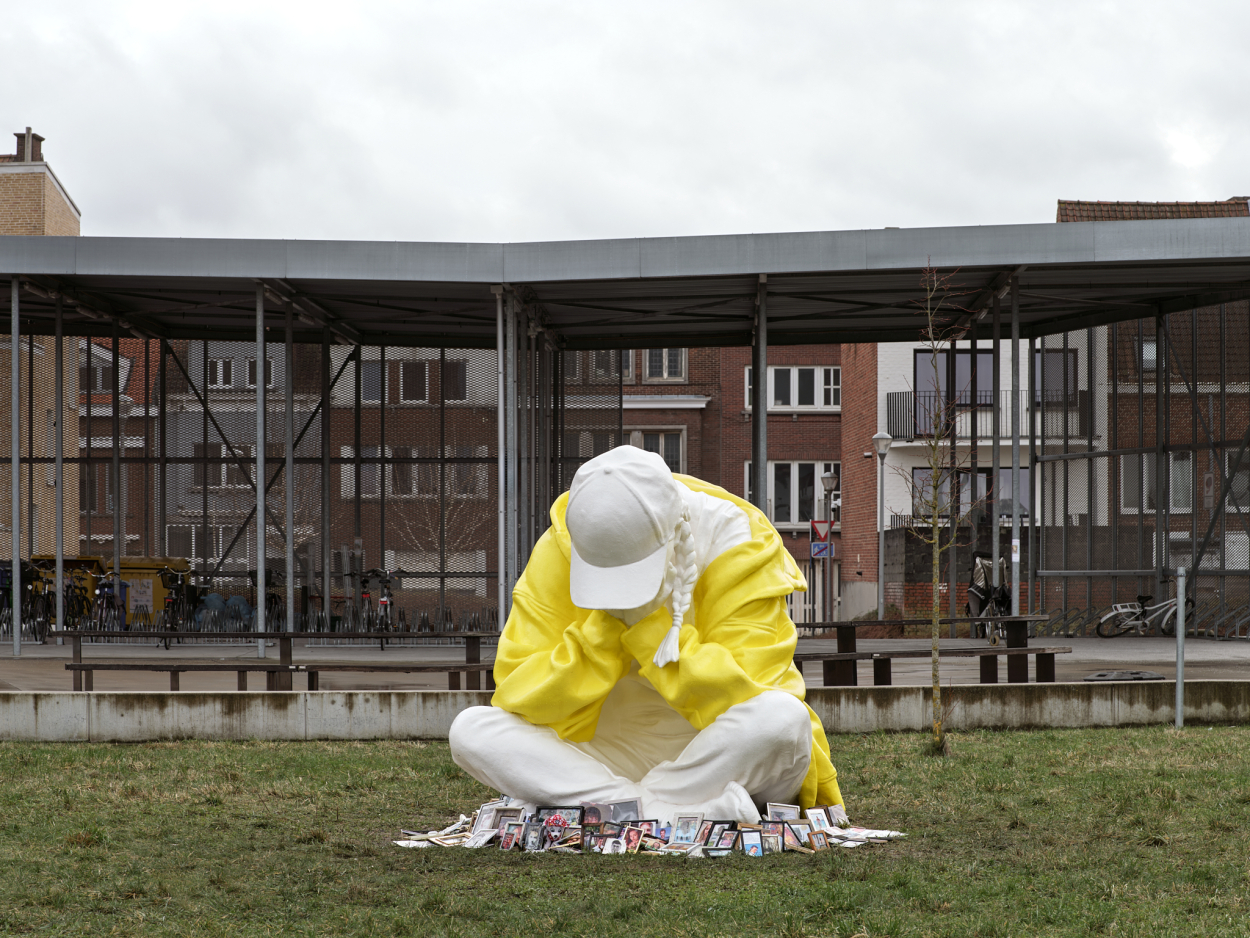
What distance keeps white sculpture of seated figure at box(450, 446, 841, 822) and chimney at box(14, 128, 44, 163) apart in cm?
2709

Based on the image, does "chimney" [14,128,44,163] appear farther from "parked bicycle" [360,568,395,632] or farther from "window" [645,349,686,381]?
"window" [645,349,686,381]

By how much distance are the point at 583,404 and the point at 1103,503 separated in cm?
856

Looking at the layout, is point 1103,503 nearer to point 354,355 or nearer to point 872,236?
point 872,236

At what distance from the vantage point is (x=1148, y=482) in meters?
22.3

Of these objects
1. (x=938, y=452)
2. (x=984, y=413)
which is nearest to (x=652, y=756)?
(x=938, y=452)

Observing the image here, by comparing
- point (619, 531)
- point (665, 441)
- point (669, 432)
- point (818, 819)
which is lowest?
point (818, 819)

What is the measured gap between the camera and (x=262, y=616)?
16766 millimetres

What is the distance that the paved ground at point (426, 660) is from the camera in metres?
14.4

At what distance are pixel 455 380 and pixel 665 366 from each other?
1903 centimetres

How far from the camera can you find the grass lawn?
16.4 ft

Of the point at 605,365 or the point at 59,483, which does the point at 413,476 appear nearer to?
the point at 605,365

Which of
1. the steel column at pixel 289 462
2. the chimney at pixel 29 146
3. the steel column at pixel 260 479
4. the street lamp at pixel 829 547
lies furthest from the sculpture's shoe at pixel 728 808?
the chimney at pixel 29 146

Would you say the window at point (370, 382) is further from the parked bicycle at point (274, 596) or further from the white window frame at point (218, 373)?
the parked bicycle at point (274, 596)

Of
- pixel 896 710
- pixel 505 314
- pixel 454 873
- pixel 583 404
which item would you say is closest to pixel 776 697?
pixel 454 873
